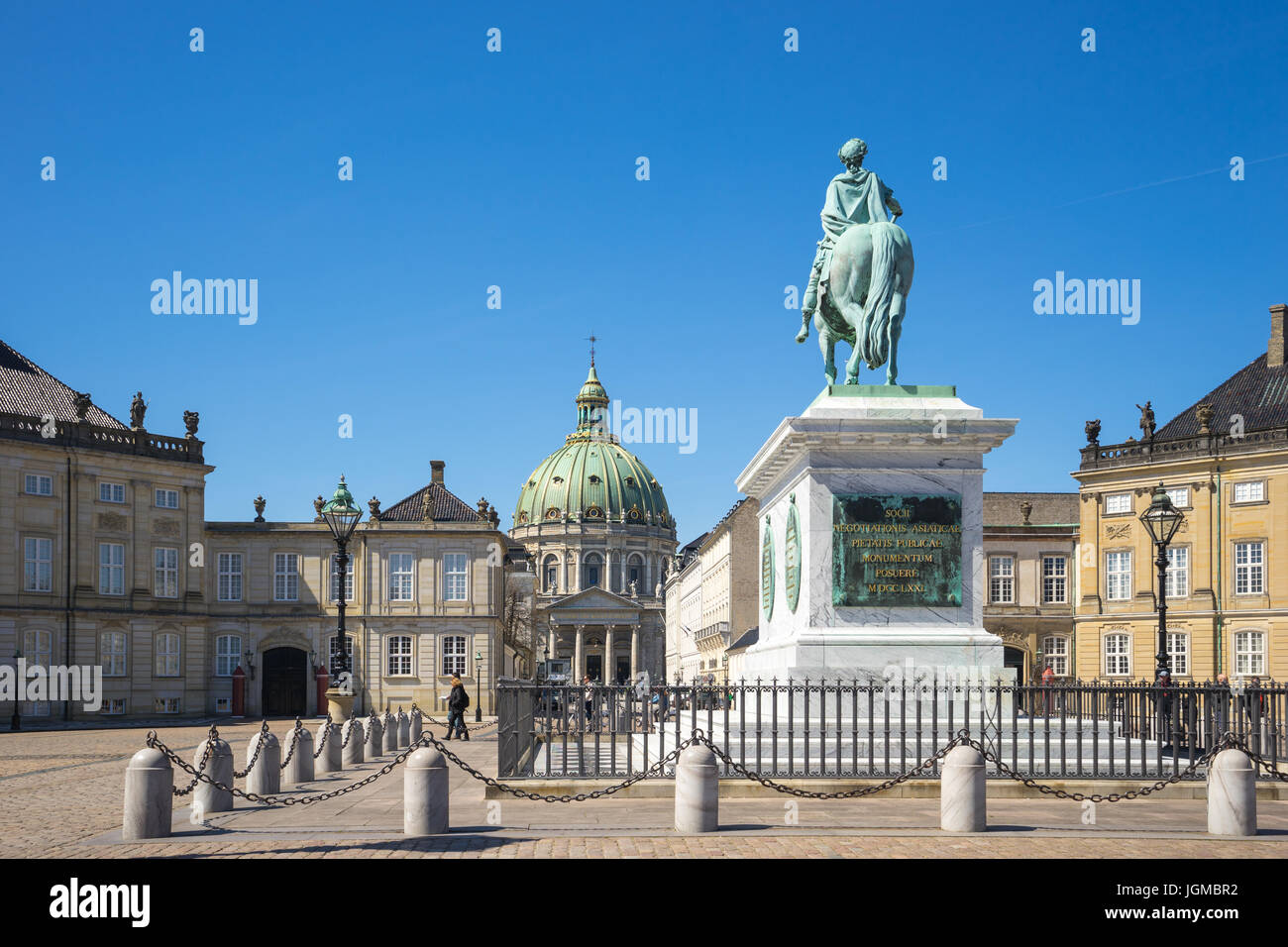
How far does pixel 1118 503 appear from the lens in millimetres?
59938

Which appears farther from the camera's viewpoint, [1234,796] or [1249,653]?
[1249,653]

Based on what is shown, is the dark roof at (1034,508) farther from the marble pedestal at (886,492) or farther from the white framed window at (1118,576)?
the marble pedestal at (886,492)

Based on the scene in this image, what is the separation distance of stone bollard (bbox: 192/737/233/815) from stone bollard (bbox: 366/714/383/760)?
11853 millimetres

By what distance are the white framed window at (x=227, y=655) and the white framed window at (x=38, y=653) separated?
11412 mm

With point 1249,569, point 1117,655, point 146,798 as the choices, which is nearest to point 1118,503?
point 1117,655

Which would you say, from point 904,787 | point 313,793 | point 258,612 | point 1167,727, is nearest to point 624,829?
point 904,787

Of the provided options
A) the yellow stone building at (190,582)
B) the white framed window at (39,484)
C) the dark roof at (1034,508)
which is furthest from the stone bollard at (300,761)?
the dark roof at (1034,508)

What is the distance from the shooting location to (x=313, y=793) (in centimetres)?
1933

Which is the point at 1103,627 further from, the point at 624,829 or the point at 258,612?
the point at 624,829

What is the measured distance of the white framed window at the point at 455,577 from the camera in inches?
2813

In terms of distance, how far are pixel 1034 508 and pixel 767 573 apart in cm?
6681

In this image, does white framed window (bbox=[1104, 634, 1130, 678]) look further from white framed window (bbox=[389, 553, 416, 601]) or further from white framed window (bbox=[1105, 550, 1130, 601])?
white framed window (bbox=[389, 553, 416, 601])

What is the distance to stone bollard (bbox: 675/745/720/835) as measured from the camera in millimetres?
14375

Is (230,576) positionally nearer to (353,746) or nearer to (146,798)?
(353,746)
